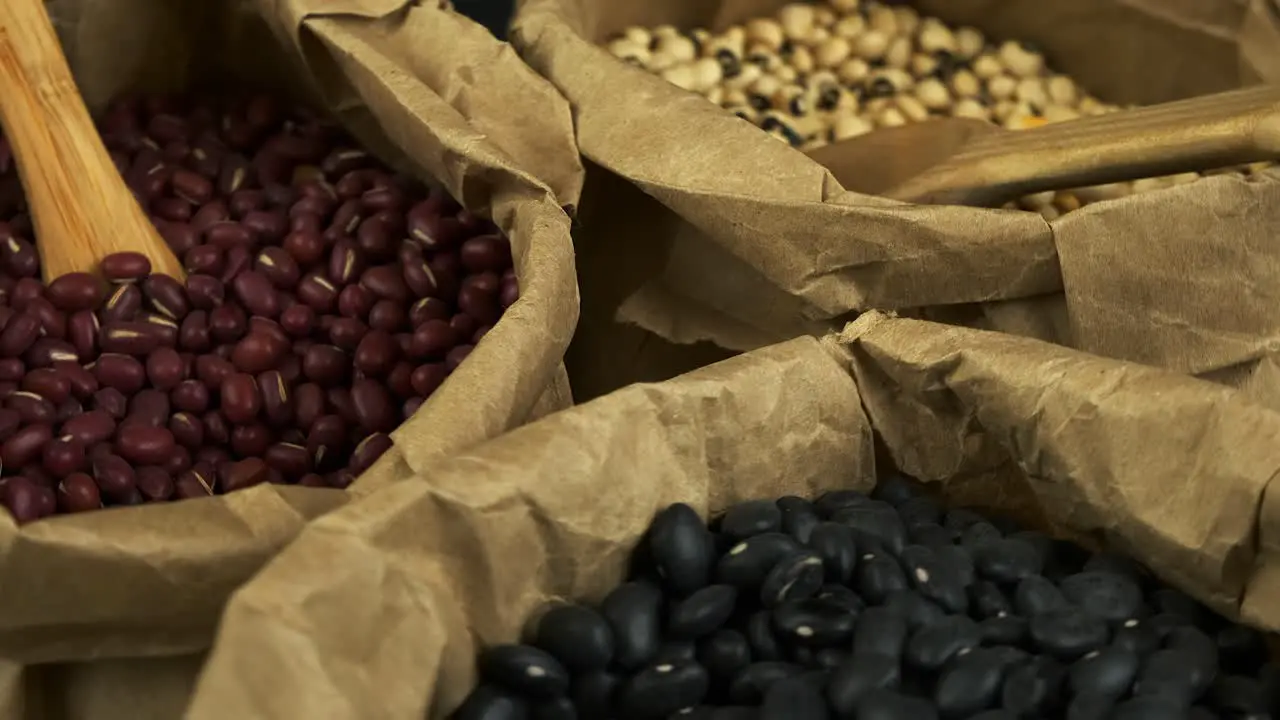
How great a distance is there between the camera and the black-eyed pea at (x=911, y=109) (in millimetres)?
1227

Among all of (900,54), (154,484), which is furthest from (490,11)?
(154,484)

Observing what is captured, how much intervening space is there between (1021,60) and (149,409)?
84cm

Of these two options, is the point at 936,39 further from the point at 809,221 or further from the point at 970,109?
Result: the point at 809,221

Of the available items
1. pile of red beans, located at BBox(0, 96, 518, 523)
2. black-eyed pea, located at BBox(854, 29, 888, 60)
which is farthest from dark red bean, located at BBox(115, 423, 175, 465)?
black-eyed pea, located at BBox(854, 29, 888, 60)

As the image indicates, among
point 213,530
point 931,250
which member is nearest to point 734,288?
point 931,250

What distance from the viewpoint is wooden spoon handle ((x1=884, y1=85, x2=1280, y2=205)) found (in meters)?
0.86

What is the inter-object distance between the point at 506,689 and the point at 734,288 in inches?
15.9

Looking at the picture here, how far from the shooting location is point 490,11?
1.41 meters

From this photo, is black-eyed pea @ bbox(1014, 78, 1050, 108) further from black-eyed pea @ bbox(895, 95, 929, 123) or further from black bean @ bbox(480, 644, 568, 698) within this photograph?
black bean @ bbox(480, 644, 568, 698)

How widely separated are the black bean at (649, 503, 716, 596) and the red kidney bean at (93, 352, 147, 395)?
1.31ft

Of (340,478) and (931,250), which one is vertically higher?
(931,250)

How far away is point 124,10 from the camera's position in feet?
3.59

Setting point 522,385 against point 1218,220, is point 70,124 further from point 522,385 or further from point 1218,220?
point 1218,220

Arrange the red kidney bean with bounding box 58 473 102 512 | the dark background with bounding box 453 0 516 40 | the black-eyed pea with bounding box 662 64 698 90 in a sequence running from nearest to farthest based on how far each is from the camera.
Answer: the red kidney bean with bounding box 58 473 102 512 → the black-eyed pea with bounding box 662 64 698 90 → the dark background with bounding box 453 0 516 40
